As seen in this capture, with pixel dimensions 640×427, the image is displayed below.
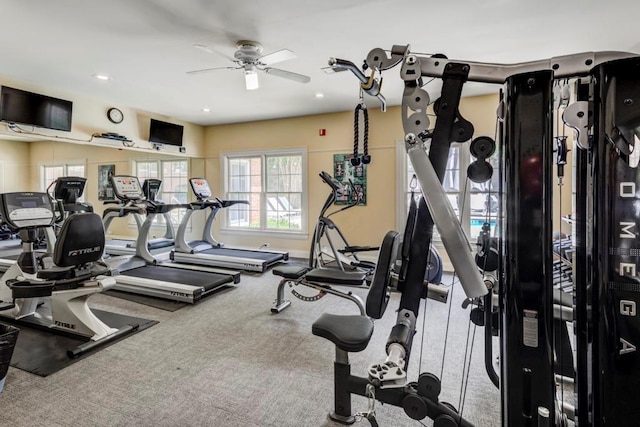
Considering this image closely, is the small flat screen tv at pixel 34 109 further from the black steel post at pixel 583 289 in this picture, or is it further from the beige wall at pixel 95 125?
the black steel post at pixel 583 289

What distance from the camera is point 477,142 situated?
1.20 metres

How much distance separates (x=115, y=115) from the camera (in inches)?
209

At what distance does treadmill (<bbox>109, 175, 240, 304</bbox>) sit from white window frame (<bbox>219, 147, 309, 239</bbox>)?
138 centimetres

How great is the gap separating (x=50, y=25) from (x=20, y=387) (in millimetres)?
2814

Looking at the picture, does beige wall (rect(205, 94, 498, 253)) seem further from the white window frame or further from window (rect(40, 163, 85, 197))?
window (rect(40, 163, 85, 197))

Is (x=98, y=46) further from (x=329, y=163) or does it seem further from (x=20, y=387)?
(x=329, y=163)

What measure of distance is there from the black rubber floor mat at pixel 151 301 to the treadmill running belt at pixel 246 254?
1.68 m

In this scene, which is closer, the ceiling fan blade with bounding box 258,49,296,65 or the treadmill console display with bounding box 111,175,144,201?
the ceiling fan blade with bounding box 258,49,296,65

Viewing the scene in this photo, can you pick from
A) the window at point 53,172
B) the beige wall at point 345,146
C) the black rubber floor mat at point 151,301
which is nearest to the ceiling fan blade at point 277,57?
the black rubber floor mat at point 151,301

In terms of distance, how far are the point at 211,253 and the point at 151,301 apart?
1872 mm

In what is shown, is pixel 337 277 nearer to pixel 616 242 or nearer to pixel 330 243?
pixel 330 243

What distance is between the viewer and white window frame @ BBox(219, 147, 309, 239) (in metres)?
6.11

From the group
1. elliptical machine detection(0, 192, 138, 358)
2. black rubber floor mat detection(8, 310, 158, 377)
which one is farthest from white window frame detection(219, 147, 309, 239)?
elliptical machine detection(0, 192, 138, 358)

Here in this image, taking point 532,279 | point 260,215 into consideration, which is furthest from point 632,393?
point 260,215
